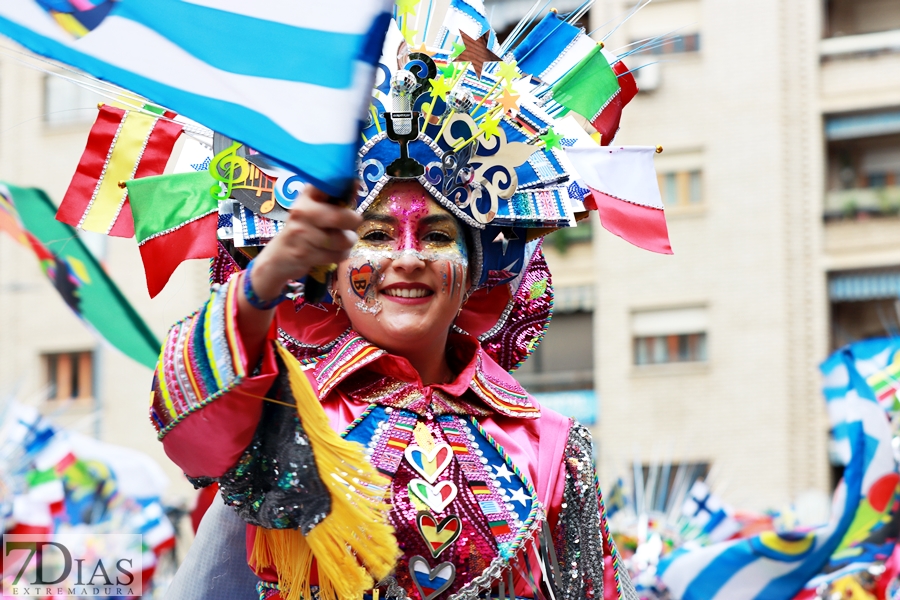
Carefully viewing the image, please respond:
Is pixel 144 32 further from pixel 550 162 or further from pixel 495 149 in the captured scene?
pixel 550 162

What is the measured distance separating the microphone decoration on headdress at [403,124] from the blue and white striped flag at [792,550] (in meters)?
3.24

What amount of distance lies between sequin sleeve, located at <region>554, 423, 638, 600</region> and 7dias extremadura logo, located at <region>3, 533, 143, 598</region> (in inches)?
67.0

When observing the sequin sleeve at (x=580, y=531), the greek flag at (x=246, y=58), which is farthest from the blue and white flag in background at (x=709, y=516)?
the greek flag at (x=246, y=58)

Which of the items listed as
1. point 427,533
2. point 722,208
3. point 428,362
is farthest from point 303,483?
point 722,208

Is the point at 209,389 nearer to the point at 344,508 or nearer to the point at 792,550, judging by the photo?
the point at 344,508

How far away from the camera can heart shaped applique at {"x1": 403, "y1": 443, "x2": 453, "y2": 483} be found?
2.96 metres

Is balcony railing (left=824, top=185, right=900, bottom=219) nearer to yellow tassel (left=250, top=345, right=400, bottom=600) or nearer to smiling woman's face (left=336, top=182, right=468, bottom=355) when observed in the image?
smiling woman's face (left=336, top=182, right=468, bottom=355)

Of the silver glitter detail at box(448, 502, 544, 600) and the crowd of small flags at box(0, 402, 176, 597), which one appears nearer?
the silver glitter detail at box(448, 502, 544, 600)

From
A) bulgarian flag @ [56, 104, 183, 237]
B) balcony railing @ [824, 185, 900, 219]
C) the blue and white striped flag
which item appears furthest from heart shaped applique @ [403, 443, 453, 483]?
balcony railing @ [824, 185, 900, 219]

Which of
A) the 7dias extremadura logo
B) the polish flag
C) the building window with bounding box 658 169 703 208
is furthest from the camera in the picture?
the building window with bounding box 658 169 703 208

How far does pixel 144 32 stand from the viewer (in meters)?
2.28

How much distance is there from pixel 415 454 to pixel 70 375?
692 inches

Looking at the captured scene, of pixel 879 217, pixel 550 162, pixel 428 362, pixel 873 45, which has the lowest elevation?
pixel 428 362

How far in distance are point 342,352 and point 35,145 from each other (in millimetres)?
16145
